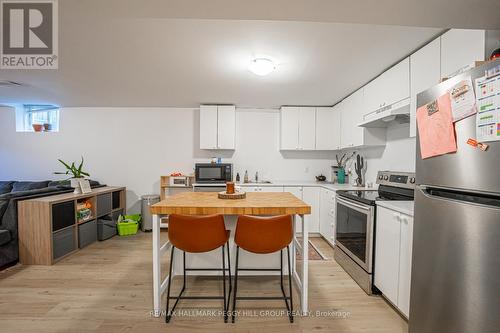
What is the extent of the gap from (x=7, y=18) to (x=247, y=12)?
77.4 inches

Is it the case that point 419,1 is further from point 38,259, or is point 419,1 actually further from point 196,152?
point 38,259

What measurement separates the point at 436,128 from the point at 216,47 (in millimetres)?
1895

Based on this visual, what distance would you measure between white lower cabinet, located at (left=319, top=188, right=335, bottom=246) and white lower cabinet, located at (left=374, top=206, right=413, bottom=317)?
1209 millimetres

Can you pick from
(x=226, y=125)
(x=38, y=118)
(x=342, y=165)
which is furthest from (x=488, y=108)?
(x=38, y=118)

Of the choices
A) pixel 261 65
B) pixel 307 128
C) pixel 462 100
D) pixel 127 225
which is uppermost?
pixel 261 65

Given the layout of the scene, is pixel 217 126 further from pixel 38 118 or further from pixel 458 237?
pixel 38 118

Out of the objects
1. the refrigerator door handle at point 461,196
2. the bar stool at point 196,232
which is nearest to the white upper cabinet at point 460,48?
the refrigerator door handle at point 461,196

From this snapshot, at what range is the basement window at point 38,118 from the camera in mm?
4547

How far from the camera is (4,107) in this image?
4543mm

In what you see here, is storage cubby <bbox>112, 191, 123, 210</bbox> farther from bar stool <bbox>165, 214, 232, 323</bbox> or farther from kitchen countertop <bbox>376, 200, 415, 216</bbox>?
kitchen countertop <bbox>376, 200, 415, 216</bbox>

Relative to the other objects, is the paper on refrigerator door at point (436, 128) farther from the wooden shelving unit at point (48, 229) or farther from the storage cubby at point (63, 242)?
the storage cubby at point (63, 242)

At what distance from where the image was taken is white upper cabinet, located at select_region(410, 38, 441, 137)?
1850mm

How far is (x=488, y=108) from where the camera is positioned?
98 cm

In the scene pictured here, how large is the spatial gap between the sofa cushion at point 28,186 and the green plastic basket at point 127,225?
5.60 ft
